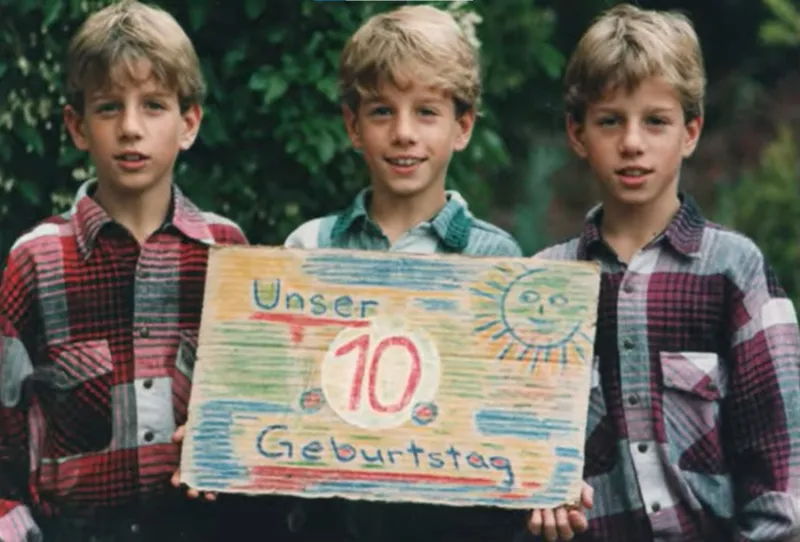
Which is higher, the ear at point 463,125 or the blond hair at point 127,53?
the blond hair at point 127,53

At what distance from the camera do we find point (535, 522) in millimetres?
4066

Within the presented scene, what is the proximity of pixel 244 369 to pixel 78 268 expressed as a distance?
0.55m

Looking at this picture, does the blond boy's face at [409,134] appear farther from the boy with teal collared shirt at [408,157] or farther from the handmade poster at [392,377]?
the handmade poster at [392,377]

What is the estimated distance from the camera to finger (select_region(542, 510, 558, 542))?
406 centimetres

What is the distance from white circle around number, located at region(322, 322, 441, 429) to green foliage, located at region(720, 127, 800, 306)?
182 inches

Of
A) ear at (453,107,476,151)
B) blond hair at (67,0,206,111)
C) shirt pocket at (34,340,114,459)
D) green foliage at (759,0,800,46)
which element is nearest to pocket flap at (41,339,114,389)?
shirt pocket at (34,340,114,459)

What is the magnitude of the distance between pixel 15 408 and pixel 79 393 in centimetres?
18

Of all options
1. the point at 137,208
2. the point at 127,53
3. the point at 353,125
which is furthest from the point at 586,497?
the point at 127,53

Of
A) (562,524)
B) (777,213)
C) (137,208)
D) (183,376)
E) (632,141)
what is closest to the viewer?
(562,524)

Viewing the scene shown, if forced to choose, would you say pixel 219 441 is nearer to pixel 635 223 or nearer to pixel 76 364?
pixel 76 364

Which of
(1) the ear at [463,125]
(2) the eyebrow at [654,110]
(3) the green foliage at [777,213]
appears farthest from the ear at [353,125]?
(3) the green foliage at [777,213]

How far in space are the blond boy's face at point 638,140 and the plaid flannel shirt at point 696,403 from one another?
0.16 m

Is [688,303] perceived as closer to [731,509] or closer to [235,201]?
[731,509]

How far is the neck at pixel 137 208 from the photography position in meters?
4.49
